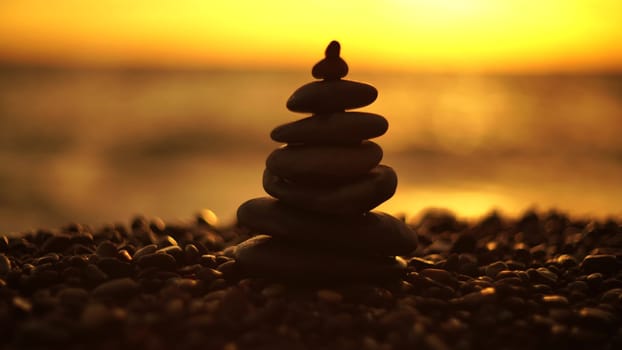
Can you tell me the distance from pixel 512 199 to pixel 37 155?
13137mm

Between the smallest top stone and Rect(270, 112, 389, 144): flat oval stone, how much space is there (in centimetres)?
29

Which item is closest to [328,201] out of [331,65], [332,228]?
[332,228]

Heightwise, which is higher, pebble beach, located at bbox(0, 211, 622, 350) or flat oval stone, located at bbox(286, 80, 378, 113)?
flat oval stone, located at bbox(286, 80, 378, 113)

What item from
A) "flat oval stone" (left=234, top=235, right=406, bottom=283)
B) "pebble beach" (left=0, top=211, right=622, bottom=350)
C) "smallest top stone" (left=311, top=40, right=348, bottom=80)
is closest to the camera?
"pebble beach" (left=0, top=211, right=622, bottom=350)

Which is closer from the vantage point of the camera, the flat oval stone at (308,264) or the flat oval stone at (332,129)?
the flat oval stone at (308,264)

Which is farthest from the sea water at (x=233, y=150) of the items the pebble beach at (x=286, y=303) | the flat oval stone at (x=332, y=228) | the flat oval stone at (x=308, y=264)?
the flat oval stone at (x=308, y=264)

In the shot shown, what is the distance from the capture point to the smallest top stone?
4230mm

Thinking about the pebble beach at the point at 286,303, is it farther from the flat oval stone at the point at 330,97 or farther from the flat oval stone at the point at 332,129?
the flat oval stone at the point at 330,97

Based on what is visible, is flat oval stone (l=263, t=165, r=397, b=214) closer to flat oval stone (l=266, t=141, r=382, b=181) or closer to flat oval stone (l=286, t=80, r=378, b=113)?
flat oval stone (l=266, t=141, r=382, b=181)

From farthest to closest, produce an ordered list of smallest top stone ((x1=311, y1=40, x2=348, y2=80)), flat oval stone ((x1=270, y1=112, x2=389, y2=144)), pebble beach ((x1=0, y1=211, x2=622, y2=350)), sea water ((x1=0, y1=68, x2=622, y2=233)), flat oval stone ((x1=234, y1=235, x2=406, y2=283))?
sea water ((x1=0, y1=68, x2=622, y2=233)), smallest top stone ((x1=311, y1=40, x2=348, y2=80)), flat oval stone ((x1=270, y1=112, x2=389, y2=144)), flat oval stone ((x1=234, y1=235, x2=406, y2=283)), pebble beach ((x1=0, y1=211, x2=622, y2=350))

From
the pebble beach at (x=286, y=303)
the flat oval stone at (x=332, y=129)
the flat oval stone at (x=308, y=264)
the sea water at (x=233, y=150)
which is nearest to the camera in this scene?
the pebble beach at (x=286, y=303)

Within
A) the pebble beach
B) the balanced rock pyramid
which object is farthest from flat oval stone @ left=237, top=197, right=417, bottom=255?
the pebble beach

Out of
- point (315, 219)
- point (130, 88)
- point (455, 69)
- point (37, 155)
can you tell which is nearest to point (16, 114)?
point (37, 155)

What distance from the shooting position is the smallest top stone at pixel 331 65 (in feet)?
13.9
